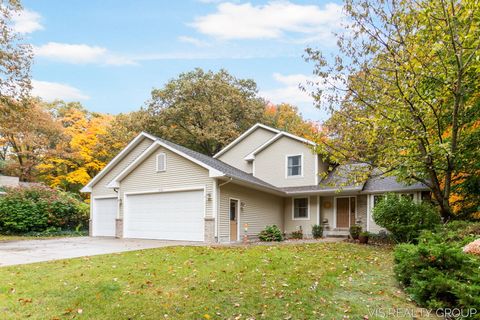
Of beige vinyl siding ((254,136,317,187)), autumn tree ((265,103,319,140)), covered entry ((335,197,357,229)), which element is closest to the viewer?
covered entry ((335,197,357,229))

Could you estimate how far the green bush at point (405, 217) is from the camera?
11617 millimetres

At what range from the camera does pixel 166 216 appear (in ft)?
50.2

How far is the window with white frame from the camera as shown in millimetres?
18688

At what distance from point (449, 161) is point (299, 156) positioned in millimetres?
9596

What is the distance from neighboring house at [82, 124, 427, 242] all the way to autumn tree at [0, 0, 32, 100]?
6.25 m

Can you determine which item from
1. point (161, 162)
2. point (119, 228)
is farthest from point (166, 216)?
point (119, 228)

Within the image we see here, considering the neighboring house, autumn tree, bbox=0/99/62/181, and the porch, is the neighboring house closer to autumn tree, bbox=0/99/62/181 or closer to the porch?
the porch

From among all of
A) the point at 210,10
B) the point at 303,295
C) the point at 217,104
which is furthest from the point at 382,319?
the point at 217,104

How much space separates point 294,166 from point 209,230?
7.18m

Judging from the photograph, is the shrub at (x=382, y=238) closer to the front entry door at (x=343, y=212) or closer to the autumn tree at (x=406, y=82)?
the front entry door at (x=343, y=212)

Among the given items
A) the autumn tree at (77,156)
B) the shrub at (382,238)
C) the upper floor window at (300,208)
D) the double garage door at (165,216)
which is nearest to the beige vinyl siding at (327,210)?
the upper floor window at (300,208)

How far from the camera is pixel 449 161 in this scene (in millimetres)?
9430

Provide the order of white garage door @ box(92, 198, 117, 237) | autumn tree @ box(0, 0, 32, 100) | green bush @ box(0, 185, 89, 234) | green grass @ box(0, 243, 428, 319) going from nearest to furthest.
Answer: green grass @ box(0, 243, 428, 319) < autumn tree @ box(0, 0, 32, 100) < green bush @ box(0, 185, 89, 234) < white garage door @ box(92, 198, 117, 237)

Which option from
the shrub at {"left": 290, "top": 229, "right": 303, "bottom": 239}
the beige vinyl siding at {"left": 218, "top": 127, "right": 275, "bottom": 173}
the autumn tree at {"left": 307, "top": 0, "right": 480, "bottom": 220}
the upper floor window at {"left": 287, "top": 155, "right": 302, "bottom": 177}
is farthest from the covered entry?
the autumn tree at {"left": 307, "top": 0, "right": 480, "bottom": 220}
